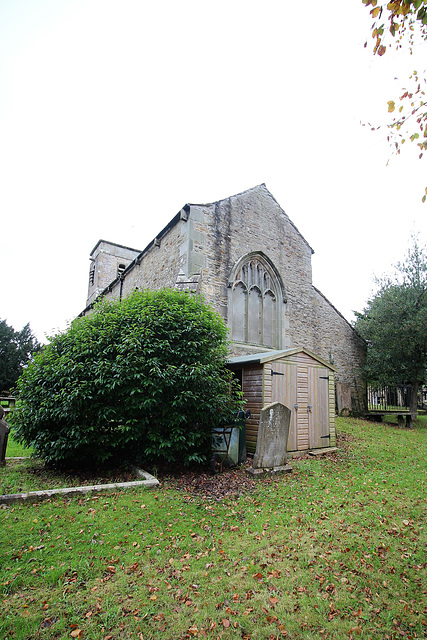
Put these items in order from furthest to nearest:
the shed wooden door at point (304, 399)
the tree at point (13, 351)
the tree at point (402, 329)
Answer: the tree at point (13, 351), the tree at point (402, 329), the shed wooden door at point (304, 399)

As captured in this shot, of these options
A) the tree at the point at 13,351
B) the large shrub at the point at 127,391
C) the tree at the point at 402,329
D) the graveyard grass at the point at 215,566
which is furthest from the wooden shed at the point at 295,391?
the tree at the point at 13,351

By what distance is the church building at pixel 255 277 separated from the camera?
11.4 metres

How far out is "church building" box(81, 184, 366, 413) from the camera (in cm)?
1138

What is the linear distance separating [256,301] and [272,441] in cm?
686

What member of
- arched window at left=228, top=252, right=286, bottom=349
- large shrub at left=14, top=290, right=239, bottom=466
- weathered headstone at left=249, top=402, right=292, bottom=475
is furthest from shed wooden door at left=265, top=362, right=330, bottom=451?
arched window at left=228, top=252, right=286, bottom=349

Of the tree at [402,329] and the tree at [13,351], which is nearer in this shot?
the tree at [402,329]

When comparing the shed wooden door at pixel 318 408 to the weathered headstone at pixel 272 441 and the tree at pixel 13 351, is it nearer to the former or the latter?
the weathered headstone at pixel 272 441

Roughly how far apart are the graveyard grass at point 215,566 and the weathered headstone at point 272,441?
2.76ft

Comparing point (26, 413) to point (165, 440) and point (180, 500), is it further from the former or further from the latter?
point (180, 500)

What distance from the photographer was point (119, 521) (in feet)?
14.0

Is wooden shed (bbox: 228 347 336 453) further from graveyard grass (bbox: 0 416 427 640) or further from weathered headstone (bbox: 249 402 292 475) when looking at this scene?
graveyard grass (bbox: 0 416 427 640)

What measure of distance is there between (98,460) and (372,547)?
478 centimetres

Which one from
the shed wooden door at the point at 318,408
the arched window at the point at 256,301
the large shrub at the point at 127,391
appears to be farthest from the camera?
the arched window at the point at 256,301

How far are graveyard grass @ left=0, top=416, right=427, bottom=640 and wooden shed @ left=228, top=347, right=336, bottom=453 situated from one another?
102 inches
